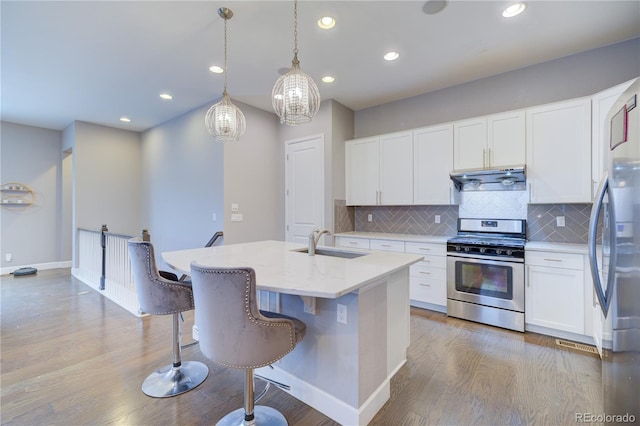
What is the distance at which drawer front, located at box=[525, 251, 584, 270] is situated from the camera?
264 cm

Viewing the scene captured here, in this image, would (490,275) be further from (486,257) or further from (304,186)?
(304,186)

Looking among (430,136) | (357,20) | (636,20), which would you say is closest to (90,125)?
(357,20)

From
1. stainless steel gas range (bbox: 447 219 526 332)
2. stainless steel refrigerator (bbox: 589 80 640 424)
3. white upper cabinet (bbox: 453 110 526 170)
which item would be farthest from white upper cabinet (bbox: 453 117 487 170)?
stainless steel refrigerator (bbox: 589 80 640 424)

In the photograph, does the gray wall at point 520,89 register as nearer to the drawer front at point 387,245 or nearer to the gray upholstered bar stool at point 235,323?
the drawer front at point 387,245

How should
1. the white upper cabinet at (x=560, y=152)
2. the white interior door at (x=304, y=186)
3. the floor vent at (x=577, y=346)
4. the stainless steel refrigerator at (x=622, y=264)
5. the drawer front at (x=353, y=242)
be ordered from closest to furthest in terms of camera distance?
the stainless steel refrigerator at (x=622, y=264), the floor vent at (x=577, y=346), the white upper cabinet at (x=560, y=152), the drawer front at (x=353, y=242), the white interior door at (x=304, y=186)

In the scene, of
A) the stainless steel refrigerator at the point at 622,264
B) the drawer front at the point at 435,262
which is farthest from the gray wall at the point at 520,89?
the stainless steel refrigerator at the point at 622,264

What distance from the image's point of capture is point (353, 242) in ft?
13.8

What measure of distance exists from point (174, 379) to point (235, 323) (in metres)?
1.27

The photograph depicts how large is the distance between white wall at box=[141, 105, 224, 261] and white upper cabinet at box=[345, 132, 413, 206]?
2.13 metres

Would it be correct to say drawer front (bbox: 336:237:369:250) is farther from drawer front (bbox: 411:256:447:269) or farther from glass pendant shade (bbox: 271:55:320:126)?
glass pendant shade (bbox: 271:55:320:126)

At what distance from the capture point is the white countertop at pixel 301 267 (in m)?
1.35

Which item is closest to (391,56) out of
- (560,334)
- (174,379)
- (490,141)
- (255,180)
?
(490,141)

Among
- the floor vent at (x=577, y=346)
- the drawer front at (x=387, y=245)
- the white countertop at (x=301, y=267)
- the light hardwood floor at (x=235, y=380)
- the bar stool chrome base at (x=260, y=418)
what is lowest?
the light hardwood floor at (x=235, y=380)

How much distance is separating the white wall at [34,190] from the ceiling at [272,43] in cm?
230
